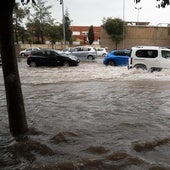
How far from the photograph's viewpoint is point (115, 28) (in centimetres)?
5547

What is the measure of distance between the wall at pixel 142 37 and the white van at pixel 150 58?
37487 mm

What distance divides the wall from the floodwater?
42.9 metres

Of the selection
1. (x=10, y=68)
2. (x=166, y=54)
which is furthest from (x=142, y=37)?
(x=10, y=68)

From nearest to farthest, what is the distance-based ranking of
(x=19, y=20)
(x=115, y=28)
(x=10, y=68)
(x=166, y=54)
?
(x=10, y=68), (x=166, y=54), (x=19, y=20), (x=115, y=28)

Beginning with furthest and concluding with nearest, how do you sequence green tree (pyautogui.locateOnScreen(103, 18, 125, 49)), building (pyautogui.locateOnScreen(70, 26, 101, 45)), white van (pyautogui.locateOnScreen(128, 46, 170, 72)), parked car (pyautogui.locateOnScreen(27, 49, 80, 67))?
building (pyautogui.locateOnScreen(70, 26, 101, 45))
green tree (pyautogui.locateOnScreen(103, 18, 125, 49))
parked car (pyautogui.locateOnScreen(27, 49, 80, 67))
white van (pyautogui.locateOnScreen(128, 46, 170, 72))

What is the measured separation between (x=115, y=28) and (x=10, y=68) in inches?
1973

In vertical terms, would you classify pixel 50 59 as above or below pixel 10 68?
below

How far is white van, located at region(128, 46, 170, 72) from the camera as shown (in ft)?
64.6

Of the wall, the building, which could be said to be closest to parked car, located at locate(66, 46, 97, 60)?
the wall

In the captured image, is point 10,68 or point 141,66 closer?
point 10,68

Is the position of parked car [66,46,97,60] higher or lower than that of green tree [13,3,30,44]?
lower

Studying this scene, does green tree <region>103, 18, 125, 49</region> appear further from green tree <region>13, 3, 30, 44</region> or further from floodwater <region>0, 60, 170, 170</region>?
floodwater <region>0, 60, 170, 170</region>

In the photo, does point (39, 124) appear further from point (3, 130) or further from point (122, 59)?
point (122, 59)

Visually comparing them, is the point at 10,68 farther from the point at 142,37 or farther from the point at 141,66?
the point at 142,37
